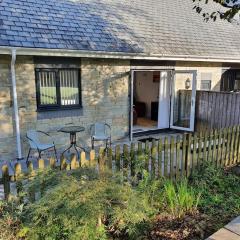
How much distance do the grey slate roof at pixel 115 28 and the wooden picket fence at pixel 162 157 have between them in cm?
376

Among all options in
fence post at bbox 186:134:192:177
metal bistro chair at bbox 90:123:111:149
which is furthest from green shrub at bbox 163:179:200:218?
metal bistro chair at bbox 90:123:111:149

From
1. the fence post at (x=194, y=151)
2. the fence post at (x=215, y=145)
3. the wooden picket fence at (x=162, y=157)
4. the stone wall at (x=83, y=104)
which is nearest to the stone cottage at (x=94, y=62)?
the stone wall at (x=83, y=104)

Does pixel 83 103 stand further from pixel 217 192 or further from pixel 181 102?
pixel 217 192

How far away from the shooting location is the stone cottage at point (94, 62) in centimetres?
734

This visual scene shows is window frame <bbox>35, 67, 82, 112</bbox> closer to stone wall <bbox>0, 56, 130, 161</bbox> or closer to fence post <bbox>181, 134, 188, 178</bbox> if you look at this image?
stone wall <bbox>0, 56, 130, 161</bbox>

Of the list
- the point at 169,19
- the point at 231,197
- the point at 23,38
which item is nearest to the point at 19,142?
the point at 23,38

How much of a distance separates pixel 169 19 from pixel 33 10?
6167mm

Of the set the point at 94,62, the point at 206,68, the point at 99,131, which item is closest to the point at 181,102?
the point at 206,68

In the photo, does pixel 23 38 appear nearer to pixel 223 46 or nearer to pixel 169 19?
pixel 169 19

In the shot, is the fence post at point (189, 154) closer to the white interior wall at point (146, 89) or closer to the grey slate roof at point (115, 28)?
the grey slate roof at point (115, 28)

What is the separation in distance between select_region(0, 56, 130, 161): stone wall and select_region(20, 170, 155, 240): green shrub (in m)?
4.13

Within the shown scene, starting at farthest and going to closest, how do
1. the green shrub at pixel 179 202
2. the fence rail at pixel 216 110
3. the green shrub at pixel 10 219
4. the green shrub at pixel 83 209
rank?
the fence rail at pixel 216 110
the green shrub at pixel 179 202
the green shrub at pixel 10 219
the green shrub at pixel 83 209

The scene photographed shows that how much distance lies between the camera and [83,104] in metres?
8.56

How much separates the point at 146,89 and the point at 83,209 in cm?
1125
